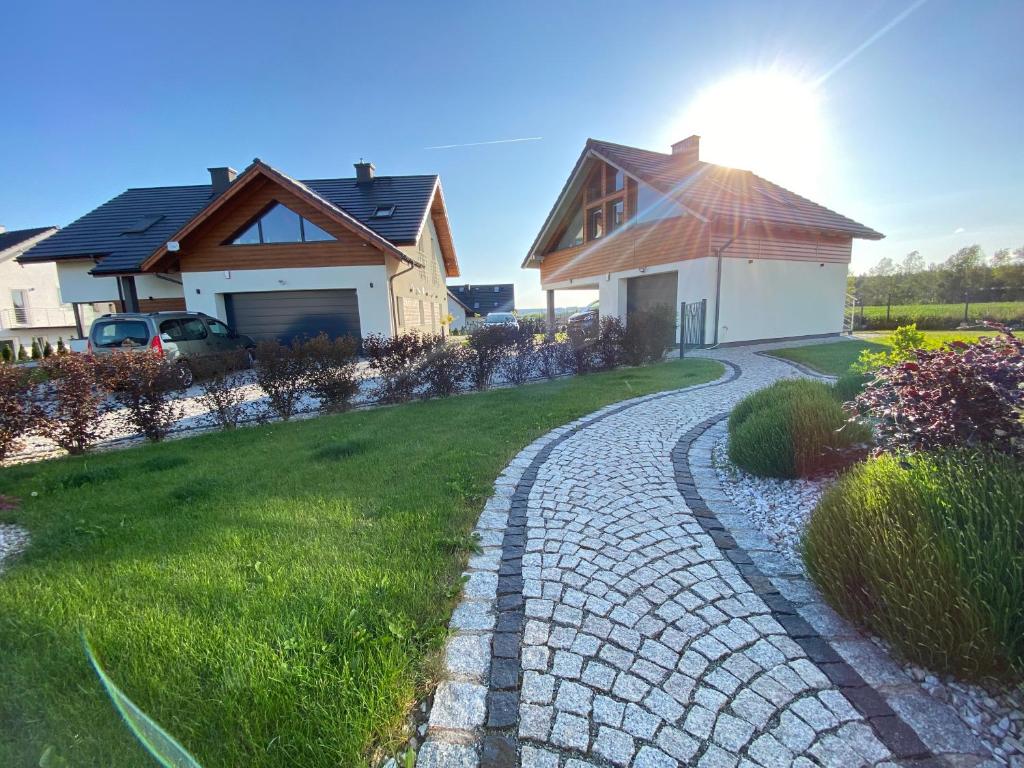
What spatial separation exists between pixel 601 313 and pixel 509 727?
1736cm

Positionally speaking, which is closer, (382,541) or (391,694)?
(391,694)

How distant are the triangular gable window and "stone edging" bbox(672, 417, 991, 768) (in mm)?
14666

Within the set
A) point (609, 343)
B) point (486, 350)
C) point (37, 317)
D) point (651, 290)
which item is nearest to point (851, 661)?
point (486, 350)

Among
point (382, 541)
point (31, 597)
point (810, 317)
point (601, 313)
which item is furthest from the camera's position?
point (601, 313)

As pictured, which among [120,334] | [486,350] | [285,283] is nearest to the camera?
[486,350]

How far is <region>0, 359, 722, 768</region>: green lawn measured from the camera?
160 cm

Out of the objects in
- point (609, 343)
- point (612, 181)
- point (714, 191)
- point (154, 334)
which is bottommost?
point (609, 343)

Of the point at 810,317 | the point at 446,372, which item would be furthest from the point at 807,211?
the point at 446,372

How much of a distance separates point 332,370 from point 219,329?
7565mm

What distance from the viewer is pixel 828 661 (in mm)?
1889

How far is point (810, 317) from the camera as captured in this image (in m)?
15.5

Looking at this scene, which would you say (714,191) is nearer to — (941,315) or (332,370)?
(332,370)

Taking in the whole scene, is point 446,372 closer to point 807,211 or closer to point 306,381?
point 306,381

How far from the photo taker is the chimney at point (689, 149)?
57.9ft
